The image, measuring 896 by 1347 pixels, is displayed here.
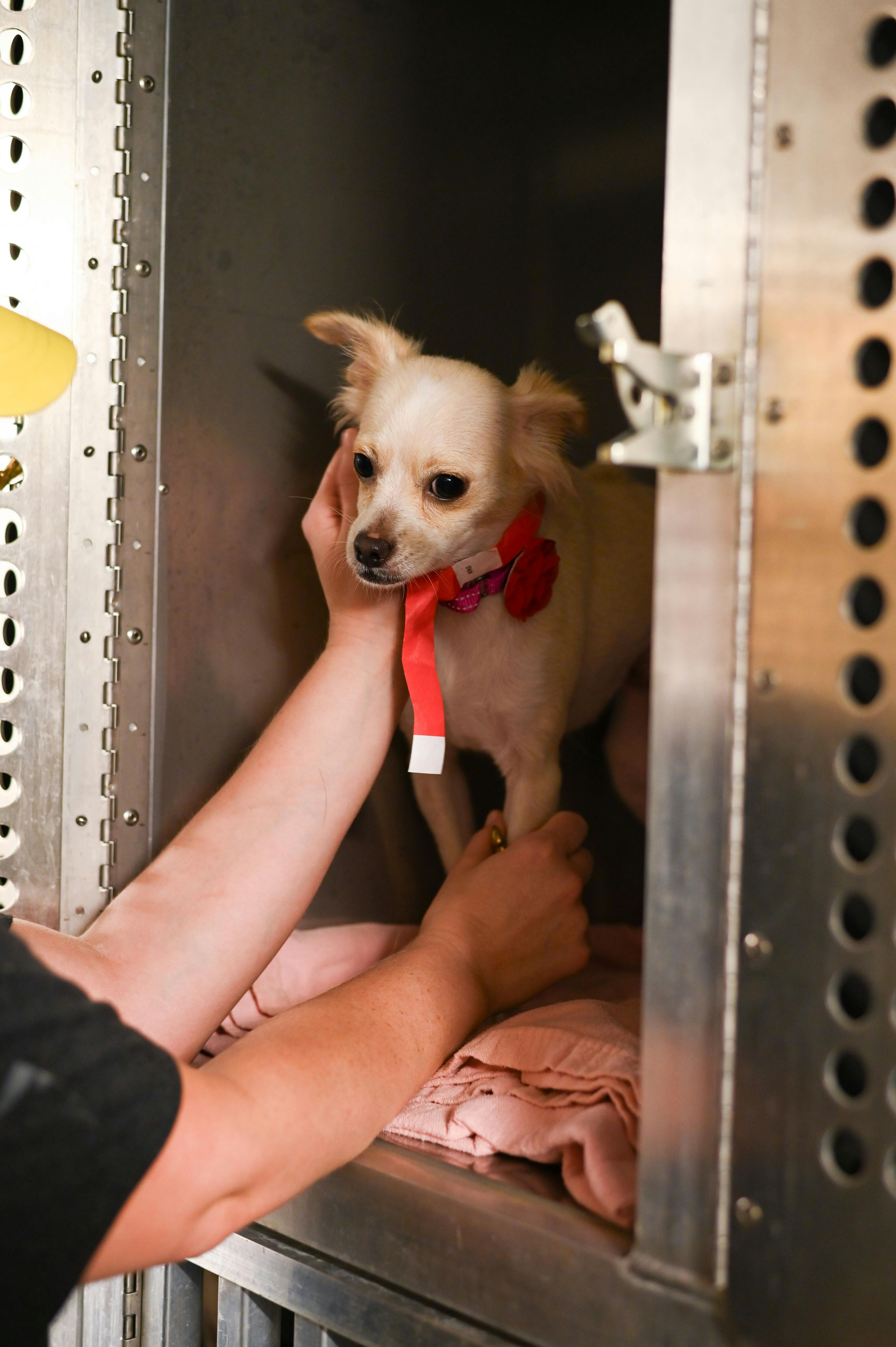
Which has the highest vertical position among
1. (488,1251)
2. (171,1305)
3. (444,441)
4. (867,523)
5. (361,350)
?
(361,350)

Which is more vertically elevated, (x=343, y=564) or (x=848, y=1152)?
(x=343, y=564)

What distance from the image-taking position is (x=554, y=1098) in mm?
775

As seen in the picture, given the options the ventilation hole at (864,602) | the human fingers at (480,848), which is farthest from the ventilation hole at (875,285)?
the human fingers at (480,848)

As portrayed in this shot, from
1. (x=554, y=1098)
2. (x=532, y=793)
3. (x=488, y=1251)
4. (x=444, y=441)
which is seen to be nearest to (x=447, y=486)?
(x=444, y=441)

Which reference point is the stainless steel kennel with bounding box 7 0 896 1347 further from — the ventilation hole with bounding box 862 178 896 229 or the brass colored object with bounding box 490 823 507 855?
the brass colored object with bounding box 490 823 507 855

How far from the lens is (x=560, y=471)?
4.36 feet

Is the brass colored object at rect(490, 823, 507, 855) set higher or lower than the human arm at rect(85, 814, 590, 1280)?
higher

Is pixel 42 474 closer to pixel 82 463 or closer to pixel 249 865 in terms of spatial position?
pixel 82 463

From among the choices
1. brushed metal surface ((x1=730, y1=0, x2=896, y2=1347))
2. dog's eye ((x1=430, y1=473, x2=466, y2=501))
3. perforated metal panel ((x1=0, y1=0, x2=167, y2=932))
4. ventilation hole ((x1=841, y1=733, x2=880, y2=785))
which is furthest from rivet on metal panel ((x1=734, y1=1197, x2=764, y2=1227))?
dog's eye ((x1=430, y1=473, x2=466, y2=501))

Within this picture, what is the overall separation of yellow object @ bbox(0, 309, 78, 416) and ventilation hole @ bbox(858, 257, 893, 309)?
26.9 inches

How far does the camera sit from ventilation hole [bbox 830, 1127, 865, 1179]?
1.66ft

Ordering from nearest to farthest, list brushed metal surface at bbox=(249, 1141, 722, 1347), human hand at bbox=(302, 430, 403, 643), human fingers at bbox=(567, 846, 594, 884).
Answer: brushed metal surface at bbox=(249, 1141, 722, 1347) < human hand at bbox=(302, 430, 403, 643) < human fingers at bbox=(567, 846, 594, 884)

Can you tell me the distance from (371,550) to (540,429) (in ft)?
0.97

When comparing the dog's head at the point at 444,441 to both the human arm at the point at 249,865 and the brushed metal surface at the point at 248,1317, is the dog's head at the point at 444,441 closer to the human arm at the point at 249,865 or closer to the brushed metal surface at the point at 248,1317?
the human arm at the point at 249,865
